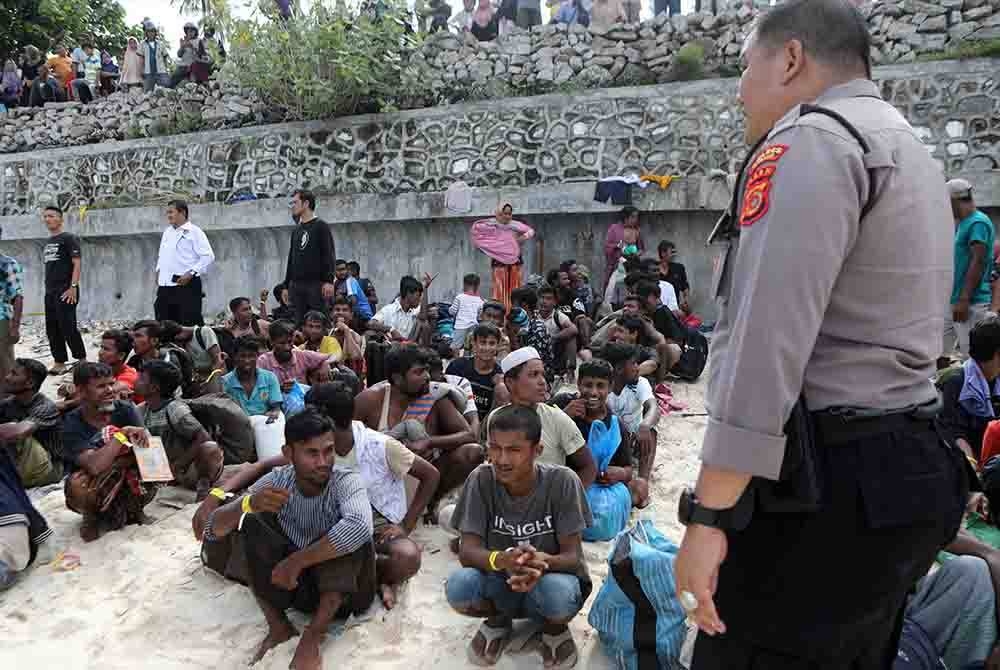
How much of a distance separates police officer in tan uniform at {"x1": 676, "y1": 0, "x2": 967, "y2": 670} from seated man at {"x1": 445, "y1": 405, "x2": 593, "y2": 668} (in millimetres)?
1542

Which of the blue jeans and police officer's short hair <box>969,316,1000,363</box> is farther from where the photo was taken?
police officer's short hair <box>969,316,1000,363</box>

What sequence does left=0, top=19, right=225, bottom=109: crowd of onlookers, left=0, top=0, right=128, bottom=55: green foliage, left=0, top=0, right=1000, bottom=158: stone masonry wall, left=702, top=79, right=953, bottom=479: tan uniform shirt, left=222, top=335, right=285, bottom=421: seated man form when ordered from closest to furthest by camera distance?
left=702, top=79, right=953, bottom=479: tan uniform shirt → left=222, top=335, right=285, bottom=421: seated man → left=0, top=0, right=1000, bottom=158: stone masonry wall → left=0, top=19, right=225, bottom=109: crowd of onlookers → left=0, top=0, right=128, bottom=55: green foliage

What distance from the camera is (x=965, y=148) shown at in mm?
8250

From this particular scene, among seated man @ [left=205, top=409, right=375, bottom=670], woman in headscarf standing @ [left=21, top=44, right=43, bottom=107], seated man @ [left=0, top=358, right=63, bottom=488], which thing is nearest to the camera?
seated man @ [left=205, top=409, right=375, bottom=670]

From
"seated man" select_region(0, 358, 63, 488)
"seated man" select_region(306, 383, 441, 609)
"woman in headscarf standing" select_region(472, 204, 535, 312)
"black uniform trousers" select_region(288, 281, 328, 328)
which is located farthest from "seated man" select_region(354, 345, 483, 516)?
"woman in headscarf standing" select_region(472, 204, 535, 312)

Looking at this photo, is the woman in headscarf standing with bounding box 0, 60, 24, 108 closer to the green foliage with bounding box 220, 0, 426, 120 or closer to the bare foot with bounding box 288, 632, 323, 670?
the green foliage with bounding box 220, 0, 426, 120

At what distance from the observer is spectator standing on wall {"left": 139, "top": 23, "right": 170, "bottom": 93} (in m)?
14.1

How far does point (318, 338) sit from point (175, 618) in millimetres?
3493

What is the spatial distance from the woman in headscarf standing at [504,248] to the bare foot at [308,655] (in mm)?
6592

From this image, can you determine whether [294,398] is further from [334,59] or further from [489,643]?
[334,59]

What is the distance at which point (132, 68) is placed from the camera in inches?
560

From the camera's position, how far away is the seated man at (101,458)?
4094 mm

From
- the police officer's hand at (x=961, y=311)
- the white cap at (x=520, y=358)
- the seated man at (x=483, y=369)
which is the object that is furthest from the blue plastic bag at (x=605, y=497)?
the police officer's hand at (x=961, y=311)

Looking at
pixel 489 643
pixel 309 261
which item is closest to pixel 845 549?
pixel 489 643
